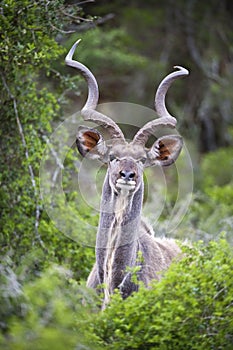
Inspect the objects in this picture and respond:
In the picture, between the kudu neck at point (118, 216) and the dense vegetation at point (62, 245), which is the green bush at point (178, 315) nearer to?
the dense vegetation at point (62, 245)

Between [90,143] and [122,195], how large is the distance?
0.73 meters

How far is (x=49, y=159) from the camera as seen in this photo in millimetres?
9055

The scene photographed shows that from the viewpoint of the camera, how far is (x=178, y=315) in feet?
19.2

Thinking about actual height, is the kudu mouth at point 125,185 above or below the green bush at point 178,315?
above

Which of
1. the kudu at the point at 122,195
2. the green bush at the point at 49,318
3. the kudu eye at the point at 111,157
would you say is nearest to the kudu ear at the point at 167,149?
the kudu at the point at 122,195

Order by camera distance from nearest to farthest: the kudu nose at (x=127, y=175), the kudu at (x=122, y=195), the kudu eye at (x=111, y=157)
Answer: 1. the kudu nose at (x=127, y=175)
2. the kudu at (x=122, y=195)
3. the kudu eye at (x=111, y=157)

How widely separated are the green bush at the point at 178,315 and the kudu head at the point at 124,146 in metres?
1.26

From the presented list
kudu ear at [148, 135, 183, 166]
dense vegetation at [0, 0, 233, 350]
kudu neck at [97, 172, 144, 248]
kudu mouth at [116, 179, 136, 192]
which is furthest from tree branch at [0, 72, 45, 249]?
kudu mouth at [116, 179, 136, 192]

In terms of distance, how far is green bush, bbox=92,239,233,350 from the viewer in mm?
5738

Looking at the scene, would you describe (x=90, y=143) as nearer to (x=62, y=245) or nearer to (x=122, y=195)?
(x=122, y=195)

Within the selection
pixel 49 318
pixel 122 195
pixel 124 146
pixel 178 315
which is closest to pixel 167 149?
pixel 124 146

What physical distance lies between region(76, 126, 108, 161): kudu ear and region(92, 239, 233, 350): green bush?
5.83 feet

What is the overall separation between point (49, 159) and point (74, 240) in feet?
3.18

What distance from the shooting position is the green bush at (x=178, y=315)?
5.74 m
